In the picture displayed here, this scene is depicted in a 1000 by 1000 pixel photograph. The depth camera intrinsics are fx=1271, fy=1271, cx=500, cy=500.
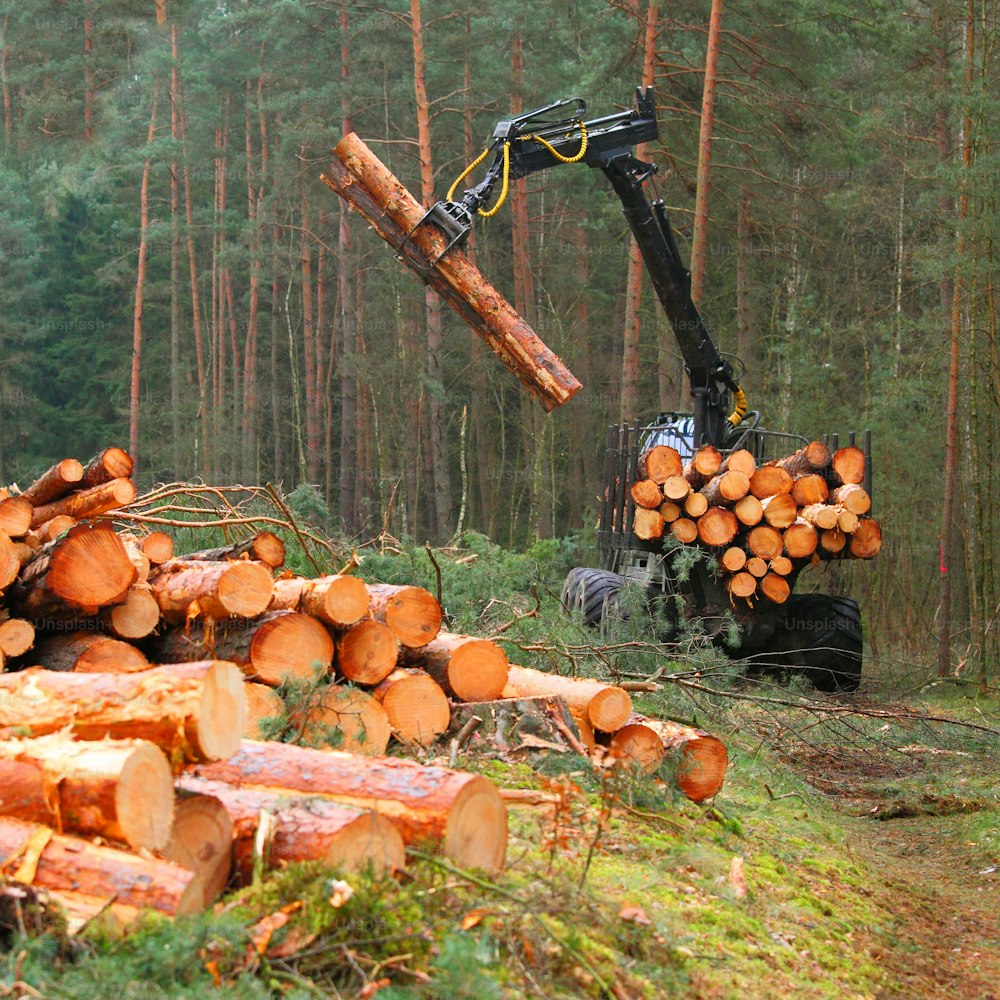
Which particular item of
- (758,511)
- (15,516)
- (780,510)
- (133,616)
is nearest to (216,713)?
(133,616)

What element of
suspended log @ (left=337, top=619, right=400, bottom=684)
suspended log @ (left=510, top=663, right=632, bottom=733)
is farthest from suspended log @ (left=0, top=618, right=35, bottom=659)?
suspended log @ (left=510, top=663, right=632, bottom=733)

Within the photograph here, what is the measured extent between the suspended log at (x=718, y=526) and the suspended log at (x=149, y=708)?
25.4 ft

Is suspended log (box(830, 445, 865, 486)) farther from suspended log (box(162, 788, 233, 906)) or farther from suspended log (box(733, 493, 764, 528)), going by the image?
suspended log (box(162, 788, 233, 906))

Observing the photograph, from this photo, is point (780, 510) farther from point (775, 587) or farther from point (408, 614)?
point (408, 614)

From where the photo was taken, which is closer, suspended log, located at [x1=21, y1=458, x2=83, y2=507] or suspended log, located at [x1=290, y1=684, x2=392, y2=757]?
suspended log, located at [x1=290, y1=684, x2=392, y2=757]

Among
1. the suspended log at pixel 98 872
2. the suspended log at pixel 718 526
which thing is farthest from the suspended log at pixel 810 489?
the suspended log at pixel 98 872

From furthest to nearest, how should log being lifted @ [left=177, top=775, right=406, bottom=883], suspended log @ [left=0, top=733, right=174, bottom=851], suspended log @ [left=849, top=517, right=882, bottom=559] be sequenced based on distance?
suspended log @ [left=849, top=517, right=882, bottom=559], log being lifted @ [left=177, top=775, right=406, bottom=883], suspended log @ [left=0, top=733, right=174, bottom=851]

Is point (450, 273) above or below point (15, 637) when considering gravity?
above

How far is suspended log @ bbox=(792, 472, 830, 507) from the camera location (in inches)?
453

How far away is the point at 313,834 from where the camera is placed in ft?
12.2

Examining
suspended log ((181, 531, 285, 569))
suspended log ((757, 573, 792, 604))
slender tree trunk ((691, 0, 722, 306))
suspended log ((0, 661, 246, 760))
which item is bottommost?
suspended log ((757, 573, 792, 604))

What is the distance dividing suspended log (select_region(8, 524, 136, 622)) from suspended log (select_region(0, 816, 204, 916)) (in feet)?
8.52

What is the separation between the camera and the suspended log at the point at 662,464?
11.5 m

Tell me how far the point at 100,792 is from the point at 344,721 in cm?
209
